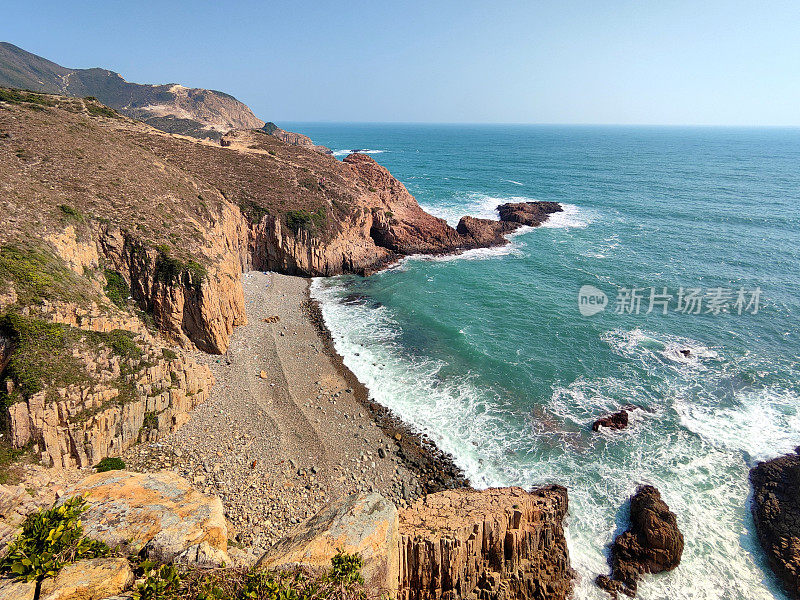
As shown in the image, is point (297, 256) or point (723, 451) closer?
point (723, 451)

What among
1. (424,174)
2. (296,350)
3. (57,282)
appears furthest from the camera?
(424,174)

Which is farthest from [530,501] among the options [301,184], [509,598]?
[301,184]

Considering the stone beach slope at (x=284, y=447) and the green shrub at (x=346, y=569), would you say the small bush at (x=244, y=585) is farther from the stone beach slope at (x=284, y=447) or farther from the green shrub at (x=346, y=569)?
the stone beach slope at (x=284, y=447)

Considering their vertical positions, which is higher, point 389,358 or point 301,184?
point 301,184

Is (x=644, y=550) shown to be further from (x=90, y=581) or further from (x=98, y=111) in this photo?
(x=98, y=111)

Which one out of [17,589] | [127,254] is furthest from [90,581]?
[127,254]

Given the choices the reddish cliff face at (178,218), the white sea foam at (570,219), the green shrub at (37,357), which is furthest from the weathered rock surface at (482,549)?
the white sea foam at (570,219)

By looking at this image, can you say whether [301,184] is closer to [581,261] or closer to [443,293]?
[443,293]
